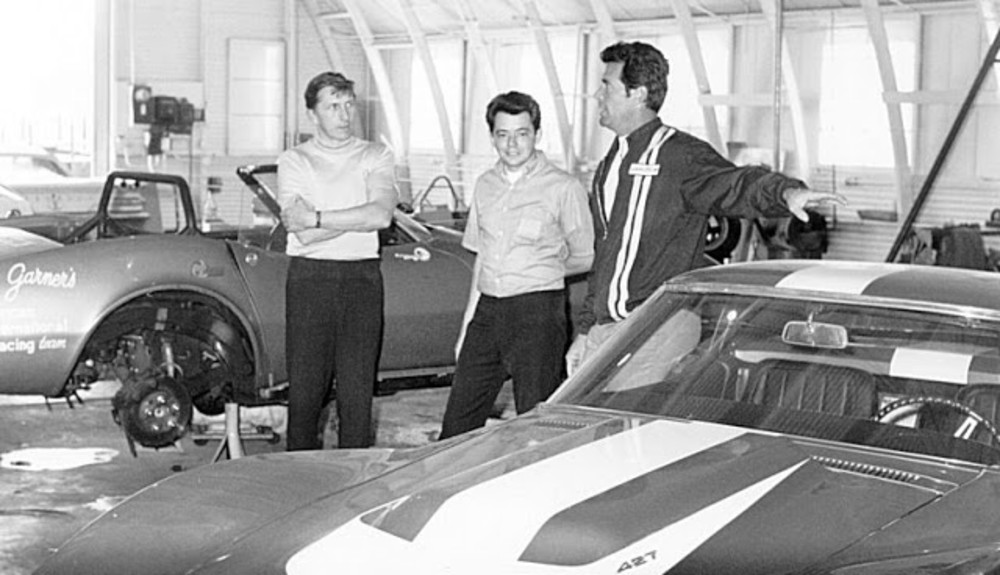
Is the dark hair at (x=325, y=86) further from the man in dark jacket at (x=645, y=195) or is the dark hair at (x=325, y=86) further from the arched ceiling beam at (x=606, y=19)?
the arched ceiling beam at (x=606, y=19)

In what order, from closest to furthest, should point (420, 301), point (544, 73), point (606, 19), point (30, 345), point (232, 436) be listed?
point (232, 436)
point (30, 345)
point (420, 301)
point (606, 19)
point (544, 73)

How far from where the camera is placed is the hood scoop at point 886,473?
3648 millimetres

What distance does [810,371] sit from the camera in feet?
13.8

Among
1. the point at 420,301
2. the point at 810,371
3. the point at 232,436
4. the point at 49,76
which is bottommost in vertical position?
the point at 232,436

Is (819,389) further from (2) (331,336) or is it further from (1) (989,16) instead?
(1) (989,16)

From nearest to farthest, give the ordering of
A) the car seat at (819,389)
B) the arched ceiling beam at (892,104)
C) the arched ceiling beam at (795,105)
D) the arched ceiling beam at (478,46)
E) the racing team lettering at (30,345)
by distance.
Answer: the car seat at (819,389)
the racing team lettering at (30,345)
the arched ceiling beam at (892,104)
the arched ceiling beam at (795,105)
the arched ceiling beam at (478,46)

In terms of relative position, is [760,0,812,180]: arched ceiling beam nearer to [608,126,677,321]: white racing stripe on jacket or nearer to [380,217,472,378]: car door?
[380,217,472,378]: car door

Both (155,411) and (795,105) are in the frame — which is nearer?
(155,411)

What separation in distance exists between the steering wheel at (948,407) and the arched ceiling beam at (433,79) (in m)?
16.3

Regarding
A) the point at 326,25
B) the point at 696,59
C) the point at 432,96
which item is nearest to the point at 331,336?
the point at 696,59

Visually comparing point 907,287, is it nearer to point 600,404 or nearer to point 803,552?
point 600,404

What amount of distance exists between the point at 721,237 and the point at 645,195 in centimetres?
606

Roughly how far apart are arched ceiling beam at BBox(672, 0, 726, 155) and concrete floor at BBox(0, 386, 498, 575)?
22.6 ft

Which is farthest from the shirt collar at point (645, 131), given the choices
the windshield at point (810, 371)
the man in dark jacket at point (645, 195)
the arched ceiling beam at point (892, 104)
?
the arched ceiling beam at point (892, 104)
